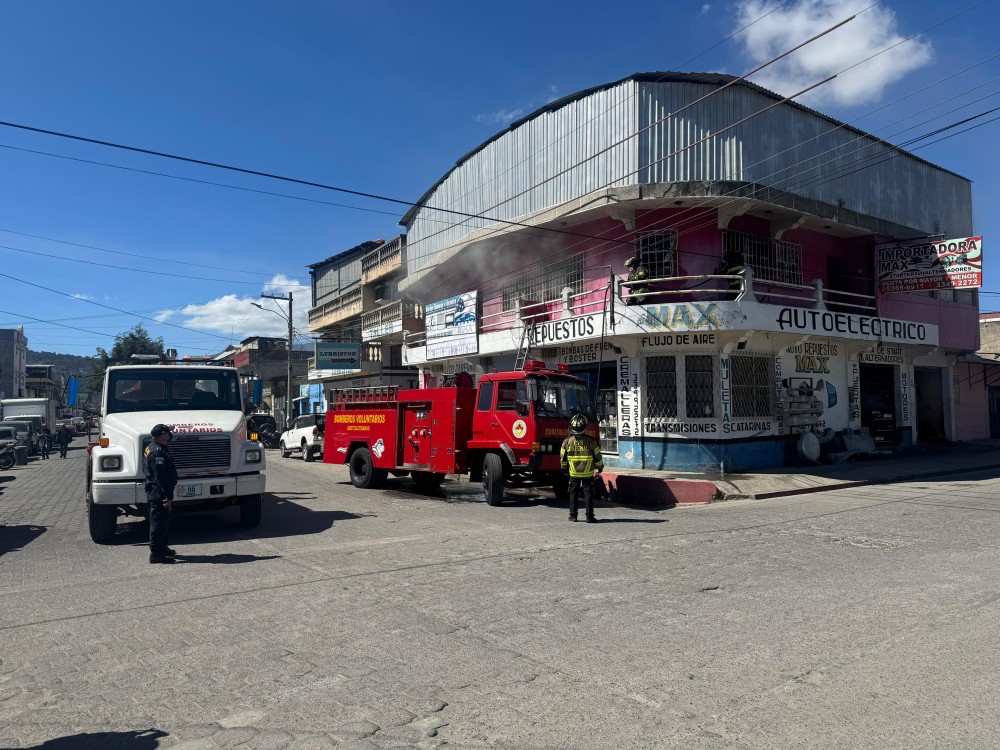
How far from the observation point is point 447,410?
50.3 ft

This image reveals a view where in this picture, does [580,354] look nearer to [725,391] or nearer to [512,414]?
[725,391]

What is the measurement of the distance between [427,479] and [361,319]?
2472cm

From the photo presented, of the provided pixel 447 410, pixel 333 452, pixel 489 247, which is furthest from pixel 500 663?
pixel 489 247

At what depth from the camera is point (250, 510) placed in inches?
444

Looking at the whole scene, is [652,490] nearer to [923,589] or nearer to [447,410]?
[447,410]

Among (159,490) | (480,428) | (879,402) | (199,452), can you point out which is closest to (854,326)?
(879,402)

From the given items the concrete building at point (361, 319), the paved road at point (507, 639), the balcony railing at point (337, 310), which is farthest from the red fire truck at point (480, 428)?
the balcony railing at point (337, 310)

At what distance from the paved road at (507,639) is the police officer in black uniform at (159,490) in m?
0.38

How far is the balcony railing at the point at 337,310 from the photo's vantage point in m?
41.3

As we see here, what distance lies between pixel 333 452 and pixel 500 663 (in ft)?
47.3

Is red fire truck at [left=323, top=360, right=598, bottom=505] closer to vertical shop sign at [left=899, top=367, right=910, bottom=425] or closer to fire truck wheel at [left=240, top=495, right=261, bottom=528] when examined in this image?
fire truck wheel at [left=240, top=495, right=261, bottom=528]

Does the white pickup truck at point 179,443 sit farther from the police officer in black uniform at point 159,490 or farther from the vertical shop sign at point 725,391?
the vertical shop sign at point 725,391

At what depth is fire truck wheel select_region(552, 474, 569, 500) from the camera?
14859 mm

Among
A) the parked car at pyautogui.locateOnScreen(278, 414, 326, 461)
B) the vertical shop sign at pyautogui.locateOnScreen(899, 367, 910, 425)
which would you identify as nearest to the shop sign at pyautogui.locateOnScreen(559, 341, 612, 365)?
the parked car at pyautogui.locateOnScreen(278, 414, 326, 461)
